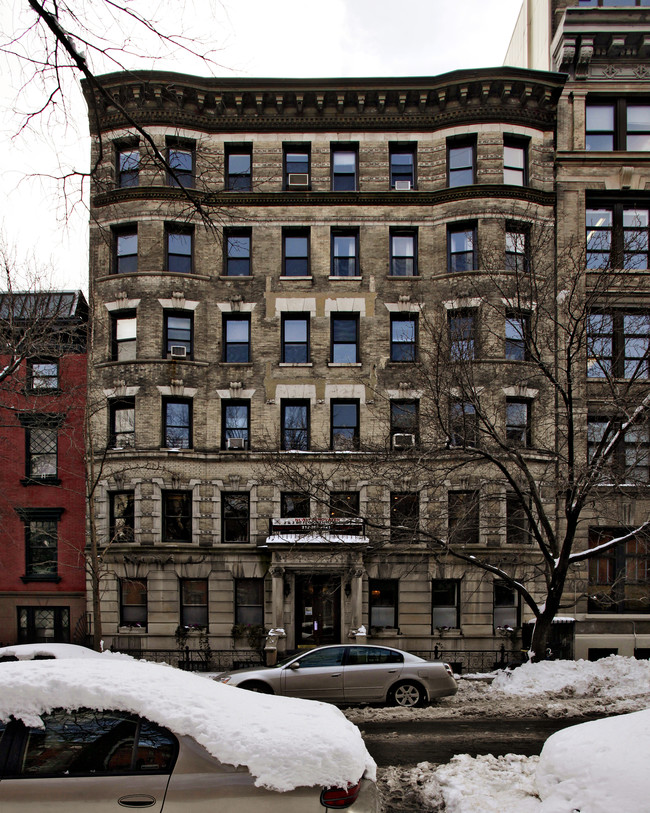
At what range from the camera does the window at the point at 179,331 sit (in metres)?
22.2

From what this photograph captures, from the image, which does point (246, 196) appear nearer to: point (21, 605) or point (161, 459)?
point (161, 459)

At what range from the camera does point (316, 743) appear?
16.3 feet

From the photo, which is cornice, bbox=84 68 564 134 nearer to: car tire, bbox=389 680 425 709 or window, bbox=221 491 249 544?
window, bbox=221 491 249 544

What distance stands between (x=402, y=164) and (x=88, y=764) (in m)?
22.1

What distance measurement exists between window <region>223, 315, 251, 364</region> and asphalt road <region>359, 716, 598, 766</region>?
13.7m

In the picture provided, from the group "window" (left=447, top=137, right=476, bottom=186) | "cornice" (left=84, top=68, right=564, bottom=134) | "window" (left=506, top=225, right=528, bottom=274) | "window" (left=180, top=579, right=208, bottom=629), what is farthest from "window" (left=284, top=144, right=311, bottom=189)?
"window" (left=180, top=579, right=208, bottom=629)

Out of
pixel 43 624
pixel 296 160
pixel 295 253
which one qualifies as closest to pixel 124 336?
pixel 295 253

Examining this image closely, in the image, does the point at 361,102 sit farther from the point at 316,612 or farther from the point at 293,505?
the point at 316,612

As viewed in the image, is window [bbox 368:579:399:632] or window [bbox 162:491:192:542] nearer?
window [bbox 368:579:399:632]

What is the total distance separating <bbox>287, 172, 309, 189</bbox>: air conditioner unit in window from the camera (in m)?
22.6

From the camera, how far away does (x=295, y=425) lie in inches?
871

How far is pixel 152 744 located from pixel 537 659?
12.6 metres

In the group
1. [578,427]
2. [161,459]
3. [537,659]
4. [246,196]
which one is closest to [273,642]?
[161,459]

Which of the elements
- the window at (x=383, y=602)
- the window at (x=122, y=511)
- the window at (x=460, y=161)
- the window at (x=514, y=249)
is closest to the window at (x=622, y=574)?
the window at (x=383, y=602)
